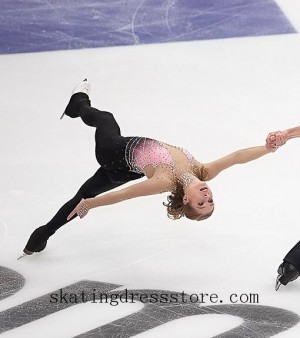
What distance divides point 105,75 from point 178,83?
68 centimetres

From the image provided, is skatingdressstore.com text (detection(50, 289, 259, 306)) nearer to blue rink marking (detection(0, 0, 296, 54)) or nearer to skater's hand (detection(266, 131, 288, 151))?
skater's hand (detection(266, 131, 288, 151))

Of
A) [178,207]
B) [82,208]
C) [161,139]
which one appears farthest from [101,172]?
[161,139]

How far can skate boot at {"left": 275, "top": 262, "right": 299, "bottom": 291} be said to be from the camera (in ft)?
20.3

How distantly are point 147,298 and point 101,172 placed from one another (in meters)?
0.95

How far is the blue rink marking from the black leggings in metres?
3.03

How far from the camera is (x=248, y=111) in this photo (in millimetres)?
8602

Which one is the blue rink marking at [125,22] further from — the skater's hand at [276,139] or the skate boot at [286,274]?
the skate boot at [286,274]

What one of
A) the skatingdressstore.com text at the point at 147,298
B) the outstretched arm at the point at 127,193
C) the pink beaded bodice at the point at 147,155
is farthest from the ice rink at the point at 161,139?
the pink beaded bodice at the point at 147,155

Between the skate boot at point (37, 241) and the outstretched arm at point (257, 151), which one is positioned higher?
the outstretched arm at point (257, 151)

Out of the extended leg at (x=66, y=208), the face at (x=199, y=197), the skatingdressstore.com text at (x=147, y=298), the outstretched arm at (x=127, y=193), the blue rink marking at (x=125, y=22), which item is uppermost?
the blue rink marking at (x=125, y=22)

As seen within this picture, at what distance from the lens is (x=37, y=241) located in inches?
269

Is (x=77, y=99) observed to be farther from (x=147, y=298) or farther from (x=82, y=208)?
(x=147, y=298)

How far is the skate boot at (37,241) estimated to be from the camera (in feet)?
22.4

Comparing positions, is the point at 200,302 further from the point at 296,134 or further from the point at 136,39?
the point at 136,39
